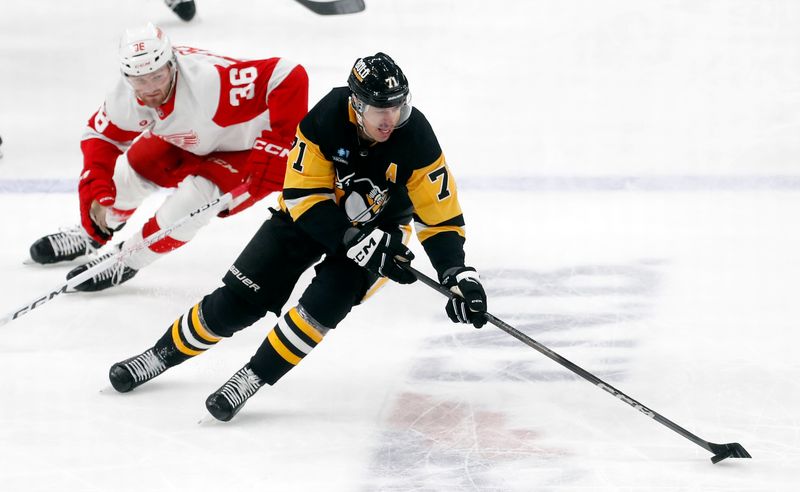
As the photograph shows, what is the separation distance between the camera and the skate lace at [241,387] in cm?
330

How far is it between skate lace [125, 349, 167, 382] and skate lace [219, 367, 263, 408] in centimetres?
31

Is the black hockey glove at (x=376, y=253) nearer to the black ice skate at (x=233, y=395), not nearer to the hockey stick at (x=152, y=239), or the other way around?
the black ice skate at (x=233, y=395)

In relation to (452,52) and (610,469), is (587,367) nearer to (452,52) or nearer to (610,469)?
(610,469)

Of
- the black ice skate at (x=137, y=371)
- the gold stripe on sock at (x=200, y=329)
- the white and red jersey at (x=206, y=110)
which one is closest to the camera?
the gold stripe on sock at (x=200, y=329)

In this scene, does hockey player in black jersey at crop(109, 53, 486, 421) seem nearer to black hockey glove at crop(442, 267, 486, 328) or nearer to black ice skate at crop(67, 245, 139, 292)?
black hockey glove at crop(442, 267, 486, 328)

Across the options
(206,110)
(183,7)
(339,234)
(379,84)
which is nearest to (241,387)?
(339,234)

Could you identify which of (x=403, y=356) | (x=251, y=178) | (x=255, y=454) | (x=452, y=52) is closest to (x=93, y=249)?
(x=251, y=178)

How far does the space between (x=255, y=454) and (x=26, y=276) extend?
1943mm

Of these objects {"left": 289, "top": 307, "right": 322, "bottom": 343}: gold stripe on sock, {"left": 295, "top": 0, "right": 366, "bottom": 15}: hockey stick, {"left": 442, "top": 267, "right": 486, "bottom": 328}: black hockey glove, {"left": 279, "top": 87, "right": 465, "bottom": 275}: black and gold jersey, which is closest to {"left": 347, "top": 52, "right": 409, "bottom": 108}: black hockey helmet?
{"left": 279, "top": 87, "right": 465, "bottom": 275}: black and gold jersey

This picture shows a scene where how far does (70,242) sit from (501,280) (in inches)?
69.7

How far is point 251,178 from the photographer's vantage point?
4117 mm

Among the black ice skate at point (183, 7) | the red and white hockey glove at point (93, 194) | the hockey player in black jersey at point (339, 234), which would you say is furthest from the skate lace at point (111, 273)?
the black ice skate at point (183, 7)

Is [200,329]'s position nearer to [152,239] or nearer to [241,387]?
[241,387]

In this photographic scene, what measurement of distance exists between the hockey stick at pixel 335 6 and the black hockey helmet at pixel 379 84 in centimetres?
393
